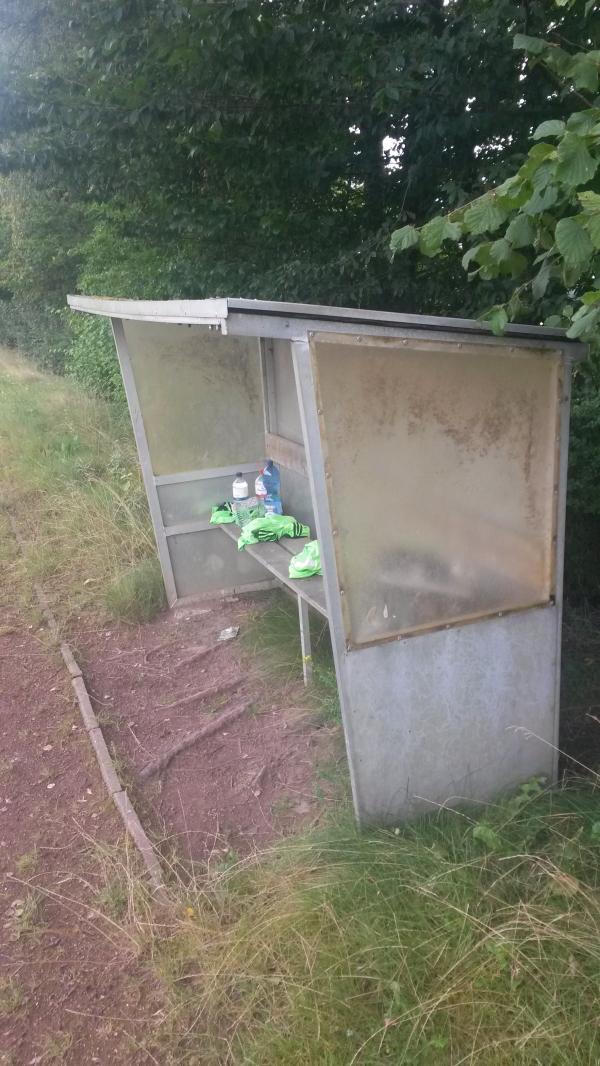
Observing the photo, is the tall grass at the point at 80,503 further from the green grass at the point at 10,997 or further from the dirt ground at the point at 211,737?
the green grass at the point at 10,997

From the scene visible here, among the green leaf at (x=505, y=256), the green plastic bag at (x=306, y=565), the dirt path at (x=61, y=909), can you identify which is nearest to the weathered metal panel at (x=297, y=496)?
the green plastic bag at (x=306, y=565)

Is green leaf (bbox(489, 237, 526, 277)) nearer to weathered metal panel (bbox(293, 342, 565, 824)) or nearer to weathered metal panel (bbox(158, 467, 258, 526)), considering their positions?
weathered metal panel (bbox(293, 342, 565, 824))

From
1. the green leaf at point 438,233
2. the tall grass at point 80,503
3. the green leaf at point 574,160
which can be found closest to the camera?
the green leaf at point 574,160

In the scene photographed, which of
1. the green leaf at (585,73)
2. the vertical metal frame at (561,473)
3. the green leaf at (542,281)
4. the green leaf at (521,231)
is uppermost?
the green leaf at (585,73)

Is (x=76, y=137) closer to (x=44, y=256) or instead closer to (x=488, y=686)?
(x=488, y=686)

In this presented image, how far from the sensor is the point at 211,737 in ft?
12.9

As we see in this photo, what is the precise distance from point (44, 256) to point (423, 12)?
13820 mm

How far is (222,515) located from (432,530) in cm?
249

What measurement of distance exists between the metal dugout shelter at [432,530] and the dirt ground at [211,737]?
685 millimetres

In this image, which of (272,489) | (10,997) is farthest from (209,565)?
(10,997)

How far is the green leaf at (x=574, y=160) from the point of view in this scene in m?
1.86

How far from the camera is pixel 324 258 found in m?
4.86

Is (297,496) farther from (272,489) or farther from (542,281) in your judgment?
(542,281)

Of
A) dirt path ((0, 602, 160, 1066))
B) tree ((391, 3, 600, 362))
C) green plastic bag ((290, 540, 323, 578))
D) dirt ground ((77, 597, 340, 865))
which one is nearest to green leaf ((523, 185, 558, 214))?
tree ((391, 3, 600, 362))
